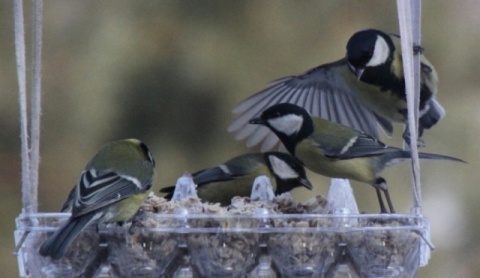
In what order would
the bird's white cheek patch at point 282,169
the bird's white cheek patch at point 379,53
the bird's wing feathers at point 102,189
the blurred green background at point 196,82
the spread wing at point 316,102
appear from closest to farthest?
the bird's wing feathers at point 102,189
the bird's white cheek patch at point 282,169
the bird's white cheek patch at point 379,53
the spread wing at point 316,102
the blurred green background at point 196,82

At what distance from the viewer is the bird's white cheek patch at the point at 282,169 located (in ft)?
11.1

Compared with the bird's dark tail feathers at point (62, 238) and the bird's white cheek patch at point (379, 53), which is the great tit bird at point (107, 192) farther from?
the bird's white cheek patch at point (379, 53)

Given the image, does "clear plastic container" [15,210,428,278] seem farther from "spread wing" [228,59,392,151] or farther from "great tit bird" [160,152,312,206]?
"spread wing" [228,59,392,151]

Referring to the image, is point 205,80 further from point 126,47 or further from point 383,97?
point 383,97

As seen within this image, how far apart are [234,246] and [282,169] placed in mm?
811

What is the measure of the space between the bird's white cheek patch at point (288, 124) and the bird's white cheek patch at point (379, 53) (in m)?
0.37

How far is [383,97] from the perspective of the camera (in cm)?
361

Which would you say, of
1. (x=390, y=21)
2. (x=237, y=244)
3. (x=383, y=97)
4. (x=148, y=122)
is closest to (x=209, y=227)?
(x=237, y=244)

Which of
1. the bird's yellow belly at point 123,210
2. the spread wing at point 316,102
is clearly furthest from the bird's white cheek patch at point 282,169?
the bird's yellow belly at point 123,210

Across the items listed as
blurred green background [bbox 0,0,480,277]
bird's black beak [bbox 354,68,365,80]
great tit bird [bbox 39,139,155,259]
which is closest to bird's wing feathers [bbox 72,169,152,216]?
great tit bird [bbox 39,139,155,259]

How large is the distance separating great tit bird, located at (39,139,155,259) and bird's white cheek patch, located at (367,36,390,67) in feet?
2.77

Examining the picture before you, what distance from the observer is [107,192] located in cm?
275

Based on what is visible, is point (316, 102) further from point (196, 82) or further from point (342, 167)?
point (196, 82)

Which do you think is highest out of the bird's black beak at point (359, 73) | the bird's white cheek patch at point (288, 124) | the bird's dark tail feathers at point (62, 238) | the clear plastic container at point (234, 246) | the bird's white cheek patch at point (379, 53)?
the bird's white cheek patch at point (379, 53)
